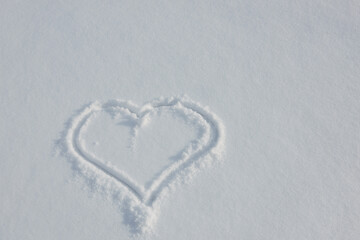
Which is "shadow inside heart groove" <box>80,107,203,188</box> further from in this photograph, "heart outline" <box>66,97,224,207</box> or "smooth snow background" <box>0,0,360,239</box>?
"smooth snow background" <box>0,0,360,239</box>

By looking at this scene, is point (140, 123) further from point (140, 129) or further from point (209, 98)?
point (209, 98)

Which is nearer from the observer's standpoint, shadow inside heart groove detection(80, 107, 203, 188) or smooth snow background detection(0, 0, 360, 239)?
smooth snow background detection(0, 0, 360, 239)

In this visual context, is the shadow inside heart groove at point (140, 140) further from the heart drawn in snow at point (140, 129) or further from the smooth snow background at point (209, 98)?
the smooth snow background at point (209, 98)

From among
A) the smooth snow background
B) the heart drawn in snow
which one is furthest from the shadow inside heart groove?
the smooth snow background

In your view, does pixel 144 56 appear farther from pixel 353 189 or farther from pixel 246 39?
pixel 353 189

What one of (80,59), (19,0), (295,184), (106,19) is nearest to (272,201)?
(295,184)
